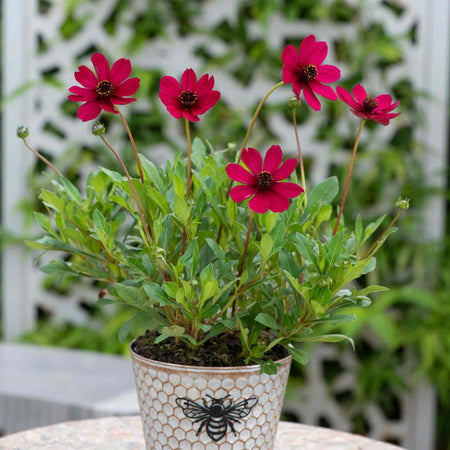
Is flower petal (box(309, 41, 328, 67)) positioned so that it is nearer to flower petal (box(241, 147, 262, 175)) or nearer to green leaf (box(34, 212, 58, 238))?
flower petal (box(241, 147, 262, 175))

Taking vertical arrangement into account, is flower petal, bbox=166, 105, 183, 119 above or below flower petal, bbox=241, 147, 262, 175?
above

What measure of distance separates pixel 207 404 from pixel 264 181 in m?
0.23

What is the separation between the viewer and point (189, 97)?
0.56 metres

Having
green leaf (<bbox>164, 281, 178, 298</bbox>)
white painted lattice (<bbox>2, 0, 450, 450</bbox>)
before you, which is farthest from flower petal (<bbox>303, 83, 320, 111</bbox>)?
white painted lattice (<bbox>2, 0, 450, 450</bbox>)

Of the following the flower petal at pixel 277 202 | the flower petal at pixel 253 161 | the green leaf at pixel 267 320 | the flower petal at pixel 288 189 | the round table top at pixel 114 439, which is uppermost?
the flower petal at pixel 253 161

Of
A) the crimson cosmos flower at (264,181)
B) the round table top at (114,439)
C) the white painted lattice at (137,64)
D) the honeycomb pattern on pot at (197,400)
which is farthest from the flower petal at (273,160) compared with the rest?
the white painted lattice at (137,64)

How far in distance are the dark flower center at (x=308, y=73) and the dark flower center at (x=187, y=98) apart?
10cm

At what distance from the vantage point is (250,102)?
6.73 feet

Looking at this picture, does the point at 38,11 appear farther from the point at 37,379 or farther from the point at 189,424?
the point at 189,424

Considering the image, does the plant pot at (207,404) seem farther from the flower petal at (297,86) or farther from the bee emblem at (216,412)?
the flower petal at (297,86)

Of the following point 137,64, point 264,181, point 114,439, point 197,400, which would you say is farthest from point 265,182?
point 137,64

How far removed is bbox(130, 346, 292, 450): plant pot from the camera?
600mm

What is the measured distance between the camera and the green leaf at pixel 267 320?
22.6 inches

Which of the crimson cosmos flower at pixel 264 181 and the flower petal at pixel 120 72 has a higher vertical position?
the flower petal at pixel 120 72
